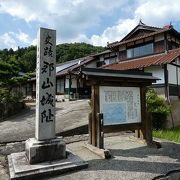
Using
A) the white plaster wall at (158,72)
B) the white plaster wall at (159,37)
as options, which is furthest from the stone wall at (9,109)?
the white plaster wall at (159,37)

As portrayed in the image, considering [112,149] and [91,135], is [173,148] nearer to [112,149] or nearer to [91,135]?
[112,149]

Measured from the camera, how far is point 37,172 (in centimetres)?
607

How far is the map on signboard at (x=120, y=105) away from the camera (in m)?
8.56

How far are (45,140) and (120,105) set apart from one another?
3.22 metres

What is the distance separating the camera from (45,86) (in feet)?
23.7

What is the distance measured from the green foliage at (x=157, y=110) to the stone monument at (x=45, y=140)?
8634 millimetres

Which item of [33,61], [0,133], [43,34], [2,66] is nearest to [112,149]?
[43,34]

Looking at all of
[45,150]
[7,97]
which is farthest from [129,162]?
[7,97]

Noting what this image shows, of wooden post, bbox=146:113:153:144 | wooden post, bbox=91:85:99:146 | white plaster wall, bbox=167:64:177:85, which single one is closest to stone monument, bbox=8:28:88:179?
wooden post, bbox=91:85:99:146

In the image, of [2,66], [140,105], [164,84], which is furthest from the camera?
[2,66]

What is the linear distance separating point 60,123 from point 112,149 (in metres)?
5.35

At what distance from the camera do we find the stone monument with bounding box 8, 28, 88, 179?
251 inches

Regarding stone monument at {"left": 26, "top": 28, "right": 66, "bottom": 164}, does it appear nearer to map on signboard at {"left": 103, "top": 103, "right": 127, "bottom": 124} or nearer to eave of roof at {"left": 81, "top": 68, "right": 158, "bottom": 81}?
eave of roof at {"left": 81, "top": 68, "right": 158, "bottom": 81}

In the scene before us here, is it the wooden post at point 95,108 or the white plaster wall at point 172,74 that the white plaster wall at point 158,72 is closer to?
the white plaster wall at point 172,74
